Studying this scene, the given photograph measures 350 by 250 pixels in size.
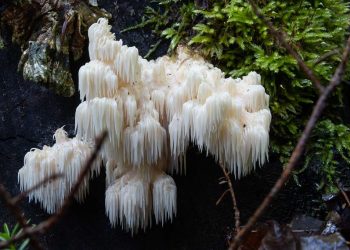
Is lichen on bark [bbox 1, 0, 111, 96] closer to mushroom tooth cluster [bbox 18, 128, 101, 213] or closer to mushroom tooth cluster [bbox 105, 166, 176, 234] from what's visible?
mushroom tooth cluster [bbox 18, 128, 101, 213]

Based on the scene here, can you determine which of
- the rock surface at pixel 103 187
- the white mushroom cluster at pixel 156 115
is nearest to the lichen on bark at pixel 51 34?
the rock surface at pixel 103 187

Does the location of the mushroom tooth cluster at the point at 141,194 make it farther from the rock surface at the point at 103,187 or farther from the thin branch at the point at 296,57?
the thin branch at the point at 296,57

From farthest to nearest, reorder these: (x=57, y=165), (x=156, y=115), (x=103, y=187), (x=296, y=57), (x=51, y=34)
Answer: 1. (x=103, y=187)
2. (x=51, y=34)
3. (x=57, y=165)
4. (x=156, y=115)
5. (x=296, y=57)

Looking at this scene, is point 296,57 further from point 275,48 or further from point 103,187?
point 103,187

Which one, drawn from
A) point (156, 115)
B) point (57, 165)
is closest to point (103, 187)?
point (57, 165)

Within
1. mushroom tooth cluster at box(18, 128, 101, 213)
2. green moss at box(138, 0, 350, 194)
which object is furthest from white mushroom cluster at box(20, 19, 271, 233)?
green moss at box(138, 0, 350, 194)

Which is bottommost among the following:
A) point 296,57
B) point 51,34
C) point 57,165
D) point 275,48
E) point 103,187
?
point 103,187

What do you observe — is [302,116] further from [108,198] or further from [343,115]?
[108,198]

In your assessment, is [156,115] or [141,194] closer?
[156,115]
